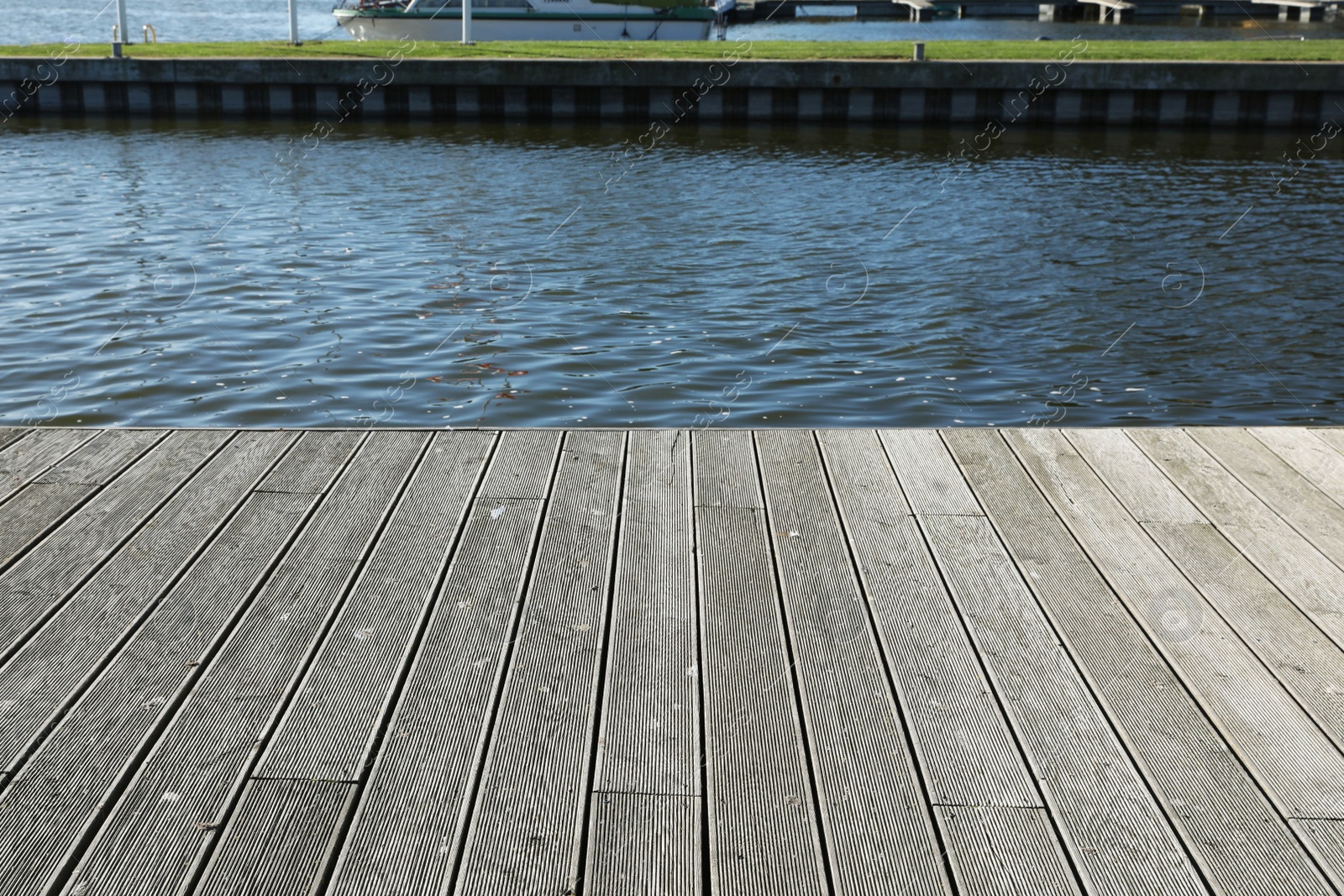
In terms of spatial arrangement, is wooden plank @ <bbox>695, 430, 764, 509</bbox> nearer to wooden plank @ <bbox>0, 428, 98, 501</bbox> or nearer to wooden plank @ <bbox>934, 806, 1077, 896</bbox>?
wooden plank @ <bbox>934, 806, 1077, 896</bbox>

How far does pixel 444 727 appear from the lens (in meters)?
2.70

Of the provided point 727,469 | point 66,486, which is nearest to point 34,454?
point 66,486

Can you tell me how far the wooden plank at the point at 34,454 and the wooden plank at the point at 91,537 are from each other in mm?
286

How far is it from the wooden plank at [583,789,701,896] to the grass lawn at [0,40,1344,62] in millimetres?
17966

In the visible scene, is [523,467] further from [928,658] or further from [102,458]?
[928,658]

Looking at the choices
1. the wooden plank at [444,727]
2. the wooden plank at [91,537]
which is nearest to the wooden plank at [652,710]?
the wooden plank at [444,727]

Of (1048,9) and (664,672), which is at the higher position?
(1048,9)

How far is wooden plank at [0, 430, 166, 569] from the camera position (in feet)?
12.0

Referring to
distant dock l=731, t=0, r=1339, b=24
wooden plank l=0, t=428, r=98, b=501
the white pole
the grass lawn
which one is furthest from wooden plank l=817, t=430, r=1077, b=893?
distant dock l=731, t=0, r=1339, b=24

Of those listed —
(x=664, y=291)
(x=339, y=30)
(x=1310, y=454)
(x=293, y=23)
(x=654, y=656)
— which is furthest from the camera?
(x=339, y=30)

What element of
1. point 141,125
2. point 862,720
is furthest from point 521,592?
point 141,125

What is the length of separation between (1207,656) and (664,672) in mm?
1303

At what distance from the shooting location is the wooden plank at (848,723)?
2.31 meters

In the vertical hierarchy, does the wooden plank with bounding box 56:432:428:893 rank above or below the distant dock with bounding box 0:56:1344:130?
below
